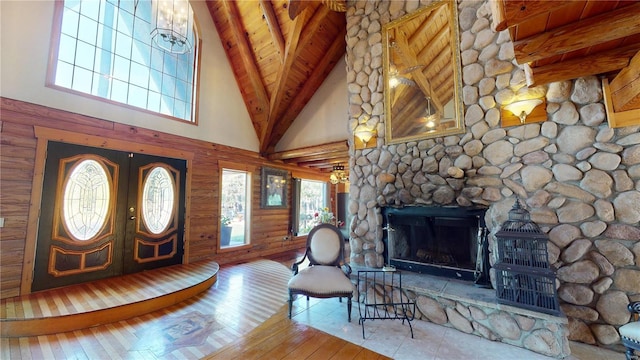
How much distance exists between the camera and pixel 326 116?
556 cm

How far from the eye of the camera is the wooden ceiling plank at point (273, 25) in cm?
444

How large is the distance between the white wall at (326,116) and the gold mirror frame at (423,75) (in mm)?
1561

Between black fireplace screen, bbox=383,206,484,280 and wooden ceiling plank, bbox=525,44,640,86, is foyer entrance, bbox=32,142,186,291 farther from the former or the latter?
wooden ceiling plank, bbox=525,44,640,86

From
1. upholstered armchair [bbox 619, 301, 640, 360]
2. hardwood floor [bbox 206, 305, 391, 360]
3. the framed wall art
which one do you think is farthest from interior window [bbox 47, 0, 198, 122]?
upholstered armchair [bbox 619, 301, 640, 360]

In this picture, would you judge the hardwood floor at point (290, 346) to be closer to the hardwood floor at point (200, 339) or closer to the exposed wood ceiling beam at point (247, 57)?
the hardwood floor at point (200, 339)

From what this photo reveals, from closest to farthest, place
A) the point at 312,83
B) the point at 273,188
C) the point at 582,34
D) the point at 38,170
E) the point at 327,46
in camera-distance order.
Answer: the point at 582,34
the point at 38,170
the point at 327,46
the point at 312,83
the point at 273,188

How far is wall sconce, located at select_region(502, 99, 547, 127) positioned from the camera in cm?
260

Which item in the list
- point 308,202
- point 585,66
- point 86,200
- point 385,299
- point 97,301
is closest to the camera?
point 585,66

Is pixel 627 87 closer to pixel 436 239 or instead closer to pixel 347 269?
pixel 436 239

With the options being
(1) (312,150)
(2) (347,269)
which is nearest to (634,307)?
(2) (347,269)

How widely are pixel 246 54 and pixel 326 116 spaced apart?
218cm

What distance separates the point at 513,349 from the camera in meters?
2.30

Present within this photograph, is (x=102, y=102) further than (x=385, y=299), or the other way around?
(x=102, y=102)

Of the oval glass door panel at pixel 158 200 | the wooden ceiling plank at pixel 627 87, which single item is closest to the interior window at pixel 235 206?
the oval glass door panel at pixel 158 200
